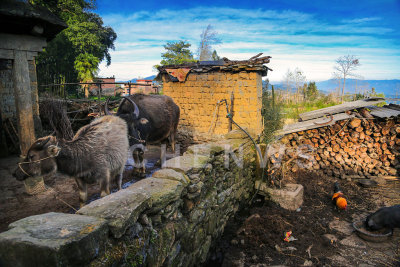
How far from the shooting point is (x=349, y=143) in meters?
6.67

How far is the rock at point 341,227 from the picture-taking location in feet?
14.0

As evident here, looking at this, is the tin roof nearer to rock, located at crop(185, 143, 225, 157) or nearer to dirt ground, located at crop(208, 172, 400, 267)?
dirt ground, located at crop(208, 172, 400, 267)

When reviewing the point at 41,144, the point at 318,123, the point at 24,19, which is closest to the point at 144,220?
the point at 41,144

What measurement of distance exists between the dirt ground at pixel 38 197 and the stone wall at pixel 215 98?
10.4 ft

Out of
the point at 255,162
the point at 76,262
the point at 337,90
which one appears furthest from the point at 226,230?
the point at 337,90

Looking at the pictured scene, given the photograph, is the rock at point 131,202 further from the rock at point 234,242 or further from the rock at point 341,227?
the rock at point 341,227

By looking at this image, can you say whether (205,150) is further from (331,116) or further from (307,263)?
(331,116)

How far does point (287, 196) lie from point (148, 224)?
11.7 ft

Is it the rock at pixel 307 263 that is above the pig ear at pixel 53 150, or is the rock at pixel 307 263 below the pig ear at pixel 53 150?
below

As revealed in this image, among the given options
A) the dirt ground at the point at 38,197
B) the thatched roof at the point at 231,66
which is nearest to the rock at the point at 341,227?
the dirt ground at the point at 38,197

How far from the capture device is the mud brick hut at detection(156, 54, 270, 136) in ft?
25.0

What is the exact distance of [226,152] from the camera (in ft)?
14.1

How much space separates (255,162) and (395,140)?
4.01 meters

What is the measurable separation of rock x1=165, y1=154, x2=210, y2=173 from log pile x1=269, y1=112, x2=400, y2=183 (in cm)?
371
